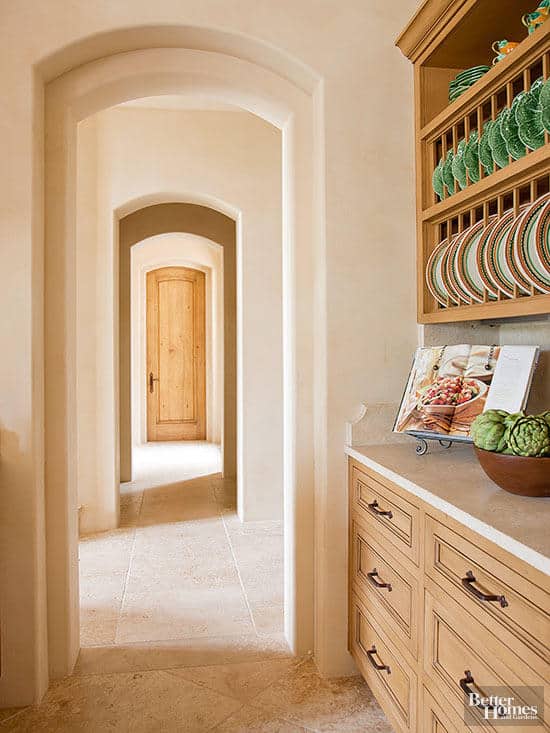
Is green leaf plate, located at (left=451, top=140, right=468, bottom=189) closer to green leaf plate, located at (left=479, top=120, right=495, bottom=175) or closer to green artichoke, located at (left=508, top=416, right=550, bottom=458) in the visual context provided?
green leaf plate, located at (left=479, top=120, right=495, bottom=175)

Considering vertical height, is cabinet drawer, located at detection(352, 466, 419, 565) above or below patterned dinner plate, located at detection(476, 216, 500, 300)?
below

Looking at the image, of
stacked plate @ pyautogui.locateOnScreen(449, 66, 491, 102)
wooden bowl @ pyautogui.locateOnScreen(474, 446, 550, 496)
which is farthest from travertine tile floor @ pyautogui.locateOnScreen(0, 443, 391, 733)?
stacked plate @ pyautogui.locateOnScreen(449, 66, 491, 102)

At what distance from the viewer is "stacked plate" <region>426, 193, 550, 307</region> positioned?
172 centimetres

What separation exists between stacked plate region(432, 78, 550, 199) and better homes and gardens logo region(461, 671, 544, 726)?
131 centimetres

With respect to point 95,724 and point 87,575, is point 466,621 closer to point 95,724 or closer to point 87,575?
point 95,724

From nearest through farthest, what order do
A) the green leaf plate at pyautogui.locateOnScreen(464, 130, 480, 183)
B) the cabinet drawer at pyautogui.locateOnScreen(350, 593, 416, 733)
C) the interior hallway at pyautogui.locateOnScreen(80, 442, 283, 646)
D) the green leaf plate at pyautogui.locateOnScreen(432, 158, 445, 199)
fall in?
the cabinet drawer at pyautogui.locateOnScreen(350, 593, 416, 733), the green leaf plate at pyautogui.locateOnScreen(464, 130, 480, 183), the green leaf plate at pyautogui.locateOnScreen(432, 158, 445, 199), the interior hallway at pyautogui.locateOnScreen(80, 442, 283, 646)

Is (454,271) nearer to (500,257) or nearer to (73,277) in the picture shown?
(500,257)

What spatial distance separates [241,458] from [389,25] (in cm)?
313

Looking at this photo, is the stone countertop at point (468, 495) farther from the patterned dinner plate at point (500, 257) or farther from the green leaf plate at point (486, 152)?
the green leaf plate at point (486, 152)

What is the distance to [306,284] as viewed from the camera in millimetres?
2584

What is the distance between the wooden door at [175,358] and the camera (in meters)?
9.12

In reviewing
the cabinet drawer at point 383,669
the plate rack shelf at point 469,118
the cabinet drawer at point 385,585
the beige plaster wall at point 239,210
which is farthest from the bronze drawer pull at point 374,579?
the beige plaster wall at point 239,210

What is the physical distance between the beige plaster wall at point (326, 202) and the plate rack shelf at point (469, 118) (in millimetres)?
108

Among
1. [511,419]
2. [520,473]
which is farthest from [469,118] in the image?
[520,473]
